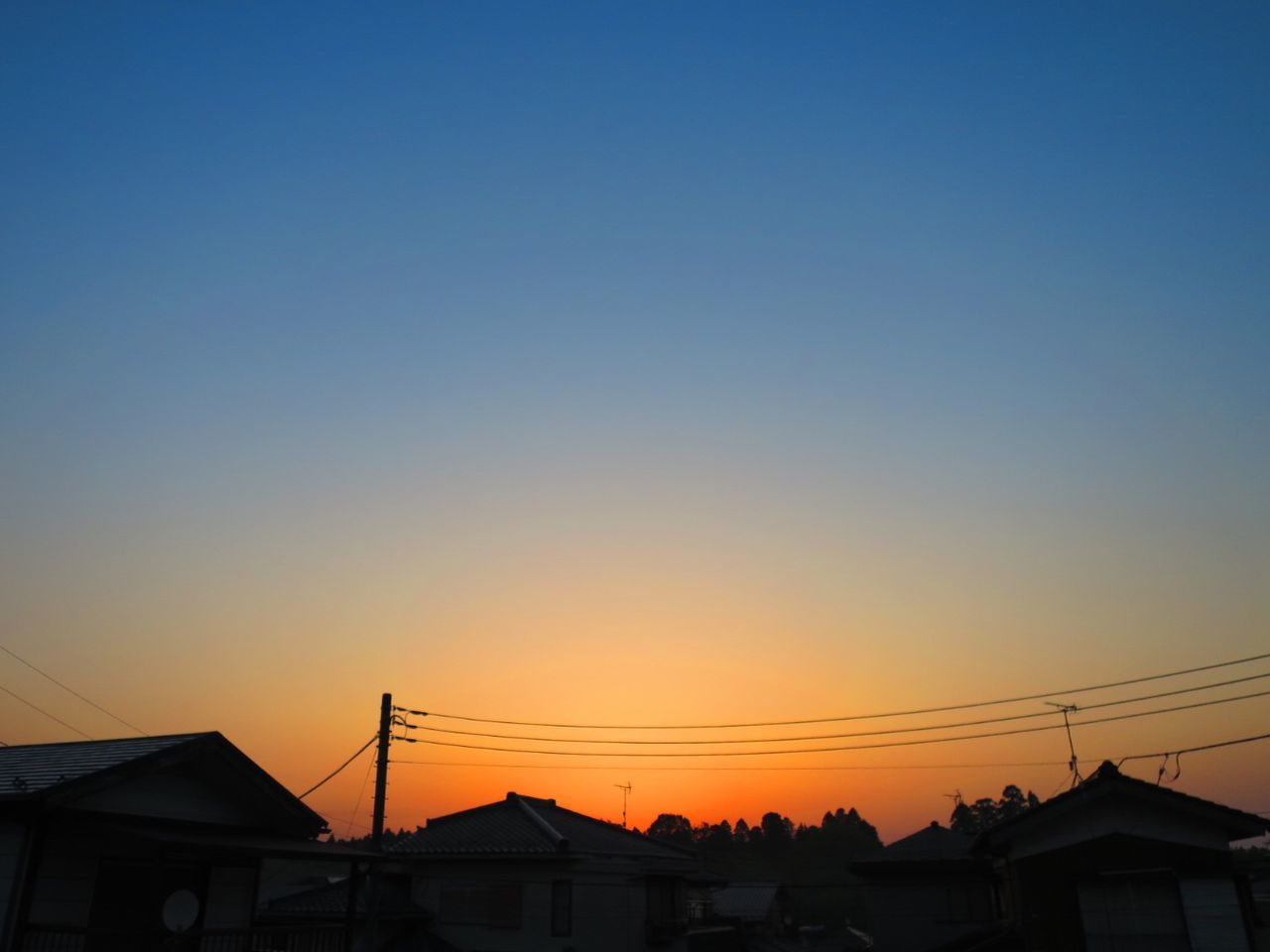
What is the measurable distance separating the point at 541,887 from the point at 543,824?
2480 mm

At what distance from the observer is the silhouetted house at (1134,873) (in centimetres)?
1862

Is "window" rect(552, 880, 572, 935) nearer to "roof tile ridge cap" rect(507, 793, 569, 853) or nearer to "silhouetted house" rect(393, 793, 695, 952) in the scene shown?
"silhouetted house" rect(393, 793, 695, 952)

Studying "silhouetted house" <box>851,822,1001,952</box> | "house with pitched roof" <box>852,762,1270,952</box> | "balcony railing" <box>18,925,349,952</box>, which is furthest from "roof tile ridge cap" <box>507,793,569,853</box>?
"house with pitched roof" <box>852,762,1270,952</box>

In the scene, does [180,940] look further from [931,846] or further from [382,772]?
[931,846]

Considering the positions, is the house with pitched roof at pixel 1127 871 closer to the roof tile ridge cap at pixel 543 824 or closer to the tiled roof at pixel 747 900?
the roof tile ridge cap at pixel 543 824

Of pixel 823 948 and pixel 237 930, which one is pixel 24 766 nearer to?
pixel 237 930

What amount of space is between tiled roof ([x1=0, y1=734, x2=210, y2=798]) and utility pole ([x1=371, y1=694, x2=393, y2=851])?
653 centimetres

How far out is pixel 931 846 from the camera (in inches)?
1374

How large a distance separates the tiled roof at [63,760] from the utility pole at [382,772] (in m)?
6.53

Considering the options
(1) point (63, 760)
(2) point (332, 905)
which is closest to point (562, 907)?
(2) point (332, 905)

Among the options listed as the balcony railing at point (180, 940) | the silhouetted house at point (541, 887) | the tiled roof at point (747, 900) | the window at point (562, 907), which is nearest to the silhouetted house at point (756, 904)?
the tiled roof at point (747, 900)

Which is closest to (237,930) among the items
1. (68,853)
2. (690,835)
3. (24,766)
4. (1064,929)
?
(68,853)

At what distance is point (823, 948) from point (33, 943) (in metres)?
56.5

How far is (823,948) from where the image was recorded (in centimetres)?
5894
